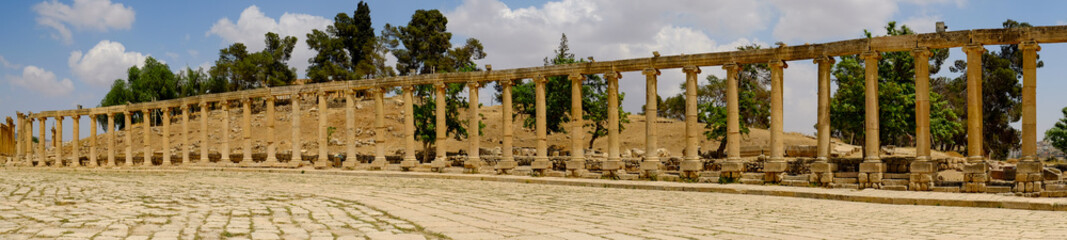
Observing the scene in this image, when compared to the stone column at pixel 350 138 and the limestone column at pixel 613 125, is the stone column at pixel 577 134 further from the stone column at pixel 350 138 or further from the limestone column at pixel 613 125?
the stone column at pixel 350 138

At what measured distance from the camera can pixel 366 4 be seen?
83625mm

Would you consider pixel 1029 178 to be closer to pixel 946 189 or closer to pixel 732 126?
pixel 946 189

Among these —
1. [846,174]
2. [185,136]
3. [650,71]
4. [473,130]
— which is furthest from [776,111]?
[185,136]

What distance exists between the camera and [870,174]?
66.1 ft

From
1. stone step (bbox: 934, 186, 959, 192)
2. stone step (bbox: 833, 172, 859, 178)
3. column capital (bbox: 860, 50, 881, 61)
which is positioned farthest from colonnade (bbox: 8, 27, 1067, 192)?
stone step (bbox: 833, 172, 859, 178)

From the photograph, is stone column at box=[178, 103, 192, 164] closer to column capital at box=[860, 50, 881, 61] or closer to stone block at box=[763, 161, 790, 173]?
stone block at box=[763, 161, 790, 173]

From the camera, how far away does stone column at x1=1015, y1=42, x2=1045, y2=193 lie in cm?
1786

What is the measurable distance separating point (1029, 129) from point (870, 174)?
12.8 feet

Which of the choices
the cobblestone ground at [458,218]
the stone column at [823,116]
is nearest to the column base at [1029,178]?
the cobblestone ground at [458,218]

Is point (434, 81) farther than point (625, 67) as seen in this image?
Yes

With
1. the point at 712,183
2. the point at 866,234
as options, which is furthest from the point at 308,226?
the point at 712,183

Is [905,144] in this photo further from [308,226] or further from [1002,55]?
[308,226]

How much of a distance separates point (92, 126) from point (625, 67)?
35.7 meters

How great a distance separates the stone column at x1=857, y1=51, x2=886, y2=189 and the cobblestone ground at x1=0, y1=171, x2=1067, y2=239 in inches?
174
